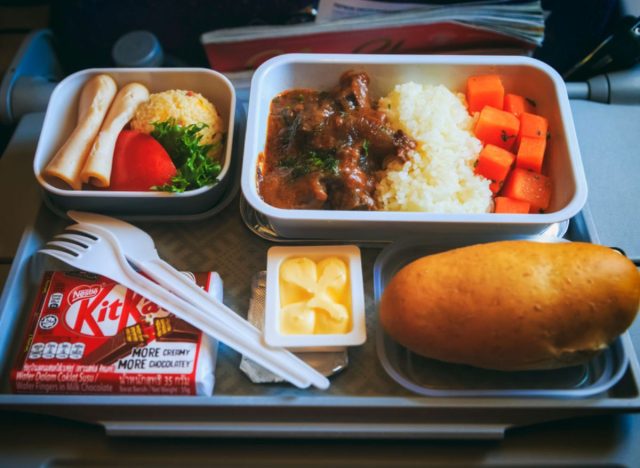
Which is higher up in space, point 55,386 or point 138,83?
point 138,83

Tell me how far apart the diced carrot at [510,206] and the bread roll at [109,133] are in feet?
3.14

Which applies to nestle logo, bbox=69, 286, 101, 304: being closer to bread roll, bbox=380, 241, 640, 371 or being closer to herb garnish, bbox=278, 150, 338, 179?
herb garnish, bbox=278, 150, 338, 179

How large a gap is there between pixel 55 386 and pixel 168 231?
17.4 inches

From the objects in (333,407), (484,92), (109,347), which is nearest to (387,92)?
(484,92)

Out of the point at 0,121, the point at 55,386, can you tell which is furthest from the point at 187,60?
the point at 55,386

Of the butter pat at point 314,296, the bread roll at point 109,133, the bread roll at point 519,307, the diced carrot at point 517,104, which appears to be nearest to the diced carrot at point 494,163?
the diced carrot at point 517,104

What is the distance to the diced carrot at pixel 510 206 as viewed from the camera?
1320 mm

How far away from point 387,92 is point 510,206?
458 millimetres

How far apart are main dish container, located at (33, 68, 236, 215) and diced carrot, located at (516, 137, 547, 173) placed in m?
0.72

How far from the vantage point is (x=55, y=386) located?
1.17 m

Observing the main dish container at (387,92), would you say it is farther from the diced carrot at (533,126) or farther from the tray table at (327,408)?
the tray table at (327,408)

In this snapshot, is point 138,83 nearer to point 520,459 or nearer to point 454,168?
point 454,168

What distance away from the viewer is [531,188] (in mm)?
1344

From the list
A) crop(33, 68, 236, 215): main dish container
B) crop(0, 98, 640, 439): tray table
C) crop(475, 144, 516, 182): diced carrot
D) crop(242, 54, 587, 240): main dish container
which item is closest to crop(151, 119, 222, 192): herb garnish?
crop(33, 68, 236, 215): main dish container
